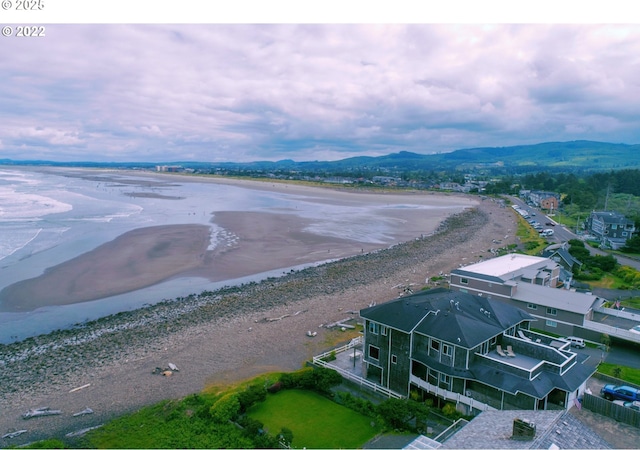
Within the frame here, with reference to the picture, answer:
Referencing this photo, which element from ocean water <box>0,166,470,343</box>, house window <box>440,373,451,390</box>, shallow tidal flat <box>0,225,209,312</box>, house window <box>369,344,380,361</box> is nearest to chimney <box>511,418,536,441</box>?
house window <box>440,373,451,390</box>

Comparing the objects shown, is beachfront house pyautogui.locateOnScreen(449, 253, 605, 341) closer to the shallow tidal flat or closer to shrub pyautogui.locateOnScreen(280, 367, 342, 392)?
shrub pyautogui.locateOnScreen(280, 367, 342, 392)

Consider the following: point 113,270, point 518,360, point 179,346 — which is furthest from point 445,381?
point 113,270

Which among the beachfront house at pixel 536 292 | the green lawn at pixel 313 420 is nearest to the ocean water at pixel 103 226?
the green lawn at pixel 313 420

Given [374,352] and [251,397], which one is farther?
[374,352]

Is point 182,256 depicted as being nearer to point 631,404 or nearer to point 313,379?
point 313,379

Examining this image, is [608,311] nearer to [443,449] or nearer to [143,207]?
[443,449]

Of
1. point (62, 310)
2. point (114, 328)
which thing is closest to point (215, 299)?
point (114, 328)
